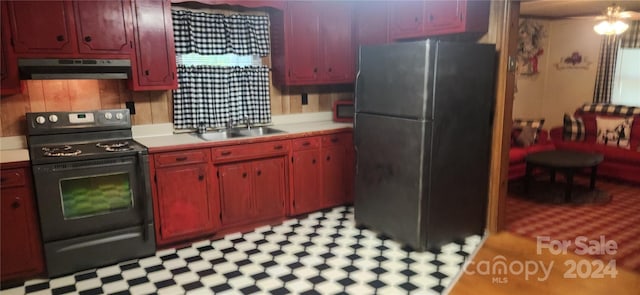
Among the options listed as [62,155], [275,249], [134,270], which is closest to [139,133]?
[62,155]

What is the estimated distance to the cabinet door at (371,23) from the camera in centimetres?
396

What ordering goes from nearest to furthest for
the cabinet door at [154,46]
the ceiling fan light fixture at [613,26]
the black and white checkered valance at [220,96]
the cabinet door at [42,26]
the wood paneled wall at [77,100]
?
the cabinet door at [42,26] < the wood paneled wall at [77,100] < the cabinet door at [154,46] < the black and white checkered valance at [220,96] < the ceiling fan light fixture at [613,26]

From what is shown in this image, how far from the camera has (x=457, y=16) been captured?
319 centimetres

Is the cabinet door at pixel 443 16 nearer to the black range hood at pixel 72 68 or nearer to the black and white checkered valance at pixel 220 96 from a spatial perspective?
the black and white checkered valance at pixel 220 96

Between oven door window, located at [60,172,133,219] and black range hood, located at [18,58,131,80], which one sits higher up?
black range hood, located at [18,58,131,80]

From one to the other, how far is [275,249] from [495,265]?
5.32 feet

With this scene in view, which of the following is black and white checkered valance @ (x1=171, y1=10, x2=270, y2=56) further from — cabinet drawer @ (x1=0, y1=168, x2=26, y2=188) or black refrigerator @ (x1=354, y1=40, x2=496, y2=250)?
cabinet drawer @ (x1=0, y1=168, x2=26, y2=188)

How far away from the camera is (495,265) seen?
9.73 feet

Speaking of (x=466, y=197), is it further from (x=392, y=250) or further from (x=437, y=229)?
Answer: (x=392, y=250)

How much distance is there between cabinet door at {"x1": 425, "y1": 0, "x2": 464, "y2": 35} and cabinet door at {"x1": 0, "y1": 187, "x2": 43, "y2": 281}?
3.16 meters

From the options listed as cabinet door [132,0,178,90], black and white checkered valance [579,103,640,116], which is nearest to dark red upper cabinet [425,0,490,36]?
cabinet door [132,0,178,90]

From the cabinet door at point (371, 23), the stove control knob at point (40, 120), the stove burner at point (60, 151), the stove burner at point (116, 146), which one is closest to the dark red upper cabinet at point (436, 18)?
the cabinet door at point (371, 23)

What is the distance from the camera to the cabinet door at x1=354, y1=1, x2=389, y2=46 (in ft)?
13.0

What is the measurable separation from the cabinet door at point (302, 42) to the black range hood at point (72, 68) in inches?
58.0
